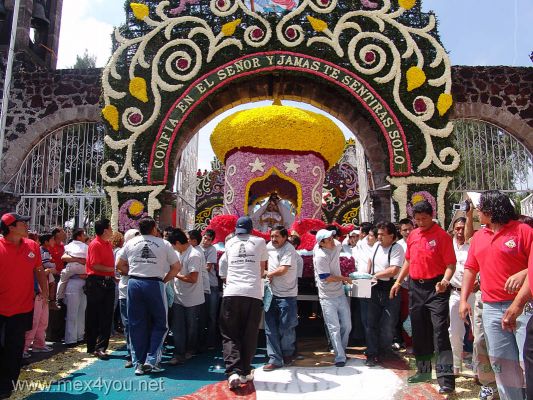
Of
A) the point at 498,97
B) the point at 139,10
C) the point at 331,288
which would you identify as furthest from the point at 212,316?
the point at 498,97

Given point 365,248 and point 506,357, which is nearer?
point 506,357

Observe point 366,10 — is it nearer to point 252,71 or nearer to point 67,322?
point 252,71

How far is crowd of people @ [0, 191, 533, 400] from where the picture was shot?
3.36 m

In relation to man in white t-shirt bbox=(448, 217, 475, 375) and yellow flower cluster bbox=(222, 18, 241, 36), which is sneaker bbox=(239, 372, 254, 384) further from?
yellow flower cluster bbox=(222, 18, 241, 36)

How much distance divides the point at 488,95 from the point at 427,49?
1.93 metres

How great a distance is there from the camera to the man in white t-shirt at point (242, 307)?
4.56 metres

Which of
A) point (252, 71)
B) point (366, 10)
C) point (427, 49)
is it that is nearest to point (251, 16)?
point (252, 71)

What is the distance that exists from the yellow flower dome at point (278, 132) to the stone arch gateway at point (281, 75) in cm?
71

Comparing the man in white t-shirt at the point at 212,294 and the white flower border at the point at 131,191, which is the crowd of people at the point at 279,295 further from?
the white flower border at the point at 131,191

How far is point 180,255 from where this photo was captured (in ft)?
18.6

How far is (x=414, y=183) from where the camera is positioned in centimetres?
998

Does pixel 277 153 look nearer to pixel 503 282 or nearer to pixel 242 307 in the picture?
pixel 242 307

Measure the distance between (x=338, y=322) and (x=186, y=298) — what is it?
5.69 feet

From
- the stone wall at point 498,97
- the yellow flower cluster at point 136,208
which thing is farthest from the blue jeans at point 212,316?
the stone wall at point 498,97
